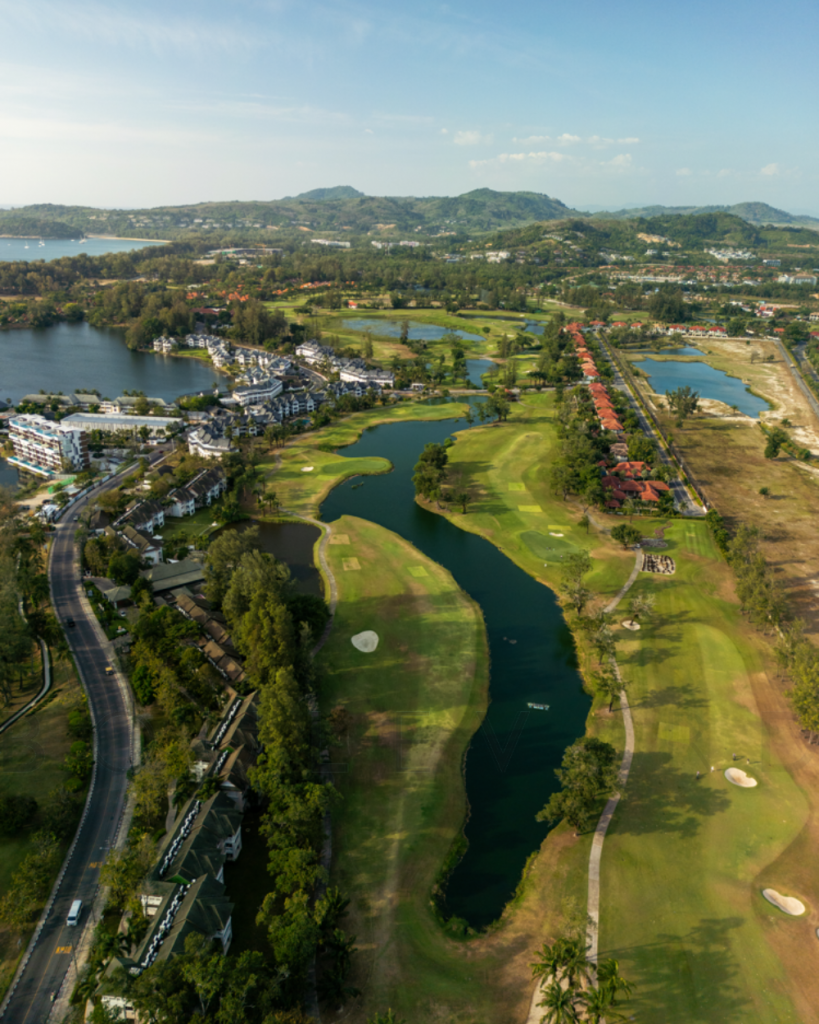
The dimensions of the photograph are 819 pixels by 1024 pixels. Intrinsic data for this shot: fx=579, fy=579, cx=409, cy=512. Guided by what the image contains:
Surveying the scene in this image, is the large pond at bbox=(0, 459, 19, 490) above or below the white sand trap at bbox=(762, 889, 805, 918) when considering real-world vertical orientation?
above

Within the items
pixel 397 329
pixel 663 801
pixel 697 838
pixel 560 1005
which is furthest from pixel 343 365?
pixel 560 1005

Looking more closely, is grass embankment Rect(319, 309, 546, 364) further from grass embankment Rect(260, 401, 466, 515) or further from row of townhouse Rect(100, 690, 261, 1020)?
row of townhouse Rect(100, 690, 261, 1020)

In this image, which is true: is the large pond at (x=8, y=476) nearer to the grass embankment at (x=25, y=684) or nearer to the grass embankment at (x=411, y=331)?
the grass embankment at (x=25, y=684)

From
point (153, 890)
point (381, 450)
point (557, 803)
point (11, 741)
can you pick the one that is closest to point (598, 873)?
point (557, 803)

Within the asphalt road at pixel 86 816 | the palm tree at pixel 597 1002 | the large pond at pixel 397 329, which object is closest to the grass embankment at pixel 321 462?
the asphalt road at pixel 86 816

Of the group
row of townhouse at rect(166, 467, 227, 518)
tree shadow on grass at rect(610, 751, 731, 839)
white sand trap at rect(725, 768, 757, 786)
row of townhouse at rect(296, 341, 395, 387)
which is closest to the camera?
tree shadow on grass at rect(610, 751, 731, 839)

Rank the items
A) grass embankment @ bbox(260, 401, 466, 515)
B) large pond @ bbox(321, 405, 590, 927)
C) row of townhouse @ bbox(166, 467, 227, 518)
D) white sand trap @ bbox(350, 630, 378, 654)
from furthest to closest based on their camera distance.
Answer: grass embankment @ bbox(260, 401, 466, 515)
row of townhouse @ bbox(166, 467, 227, 518)
white sand trap @ bbox(350, 630, 378, 654)
large pond @ bbox(321, 405, 590, 927)

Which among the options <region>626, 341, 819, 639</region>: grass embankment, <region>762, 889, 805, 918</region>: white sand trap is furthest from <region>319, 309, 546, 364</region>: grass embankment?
<region>762, 889, 805, 918</region>: white sand trap

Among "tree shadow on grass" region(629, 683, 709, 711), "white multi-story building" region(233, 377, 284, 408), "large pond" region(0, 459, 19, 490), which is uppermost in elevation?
"white multi-story building" region(233, 377, 284, 408)

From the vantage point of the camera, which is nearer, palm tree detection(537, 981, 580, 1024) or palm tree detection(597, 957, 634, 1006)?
palm tree detection(537, 981, 580, 1024)
